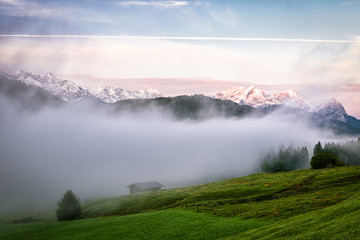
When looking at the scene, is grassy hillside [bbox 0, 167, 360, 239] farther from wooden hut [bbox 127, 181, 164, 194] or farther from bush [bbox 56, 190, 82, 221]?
wooden hut [bbox 127, 181, 164, 194]

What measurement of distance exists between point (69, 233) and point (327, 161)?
132022mm

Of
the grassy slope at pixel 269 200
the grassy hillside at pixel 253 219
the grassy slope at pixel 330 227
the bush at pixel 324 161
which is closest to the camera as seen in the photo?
the grassy slope at pixel 330 227

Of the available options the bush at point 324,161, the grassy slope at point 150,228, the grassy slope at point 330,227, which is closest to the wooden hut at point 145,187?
the bush at point 324,161

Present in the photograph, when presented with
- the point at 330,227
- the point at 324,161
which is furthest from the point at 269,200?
the point at 324,161

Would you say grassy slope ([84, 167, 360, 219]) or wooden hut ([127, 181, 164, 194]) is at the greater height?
wooden hut ([127, 181, 164, 194])

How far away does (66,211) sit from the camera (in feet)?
339

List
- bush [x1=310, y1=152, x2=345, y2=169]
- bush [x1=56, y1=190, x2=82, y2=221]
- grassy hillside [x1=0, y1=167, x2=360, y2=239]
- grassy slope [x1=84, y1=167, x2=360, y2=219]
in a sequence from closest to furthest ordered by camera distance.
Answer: grassy hillside [x1=0, y1=167, x2=360, y2=239]
grassy slope [x1=84, y1=167, x2=360, y2=219]
bush [x1=56, y1=190, x2=82, y2=221]
bush [x1=310, y1=152, x2=345, y2=169]

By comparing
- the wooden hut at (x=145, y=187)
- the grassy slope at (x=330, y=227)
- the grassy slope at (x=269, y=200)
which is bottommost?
the grassy slope at (x=269, y=200)

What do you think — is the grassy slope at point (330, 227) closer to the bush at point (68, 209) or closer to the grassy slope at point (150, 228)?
the grassy slope at point (150, 228)

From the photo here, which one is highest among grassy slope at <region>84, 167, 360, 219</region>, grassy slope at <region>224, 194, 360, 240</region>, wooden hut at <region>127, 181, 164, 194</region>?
grassy slope at <region>224, 194, 360, 240</region>

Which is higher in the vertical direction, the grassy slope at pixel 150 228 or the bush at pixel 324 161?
the bush at pixel 324 161

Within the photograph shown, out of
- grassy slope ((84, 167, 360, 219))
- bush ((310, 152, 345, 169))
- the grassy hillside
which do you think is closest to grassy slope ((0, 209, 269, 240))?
the grassy hillside

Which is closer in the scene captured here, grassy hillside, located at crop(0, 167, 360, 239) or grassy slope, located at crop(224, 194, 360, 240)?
grassy slope, located at crop(224, 194, 360, 240)

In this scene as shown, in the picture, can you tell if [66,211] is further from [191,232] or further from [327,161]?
[327,161]
